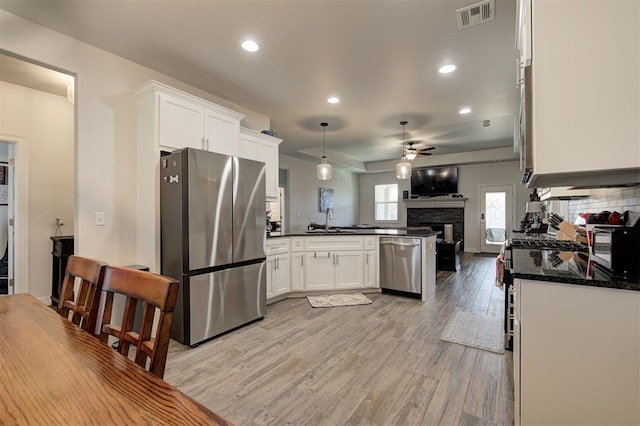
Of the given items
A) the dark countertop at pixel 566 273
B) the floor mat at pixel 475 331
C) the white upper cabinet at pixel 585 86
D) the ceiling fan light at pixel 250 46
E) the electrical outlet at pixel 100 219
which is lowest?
the floor mat at pixel 475 331

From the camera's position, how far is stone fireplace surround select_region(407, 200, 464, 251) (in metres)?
8.73

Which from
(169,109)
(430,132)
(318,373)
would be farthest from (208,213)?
(430,132)

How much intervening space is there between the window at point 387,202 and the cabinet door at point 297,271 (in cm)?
649

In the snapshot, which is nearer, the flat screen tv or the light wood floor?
the light wood floor

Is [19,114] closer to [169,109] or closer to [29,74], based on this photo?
[29,74]

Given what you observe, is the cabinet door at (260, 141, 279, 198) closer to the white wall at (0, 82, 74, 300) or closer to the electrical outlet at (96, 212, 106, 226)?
the electrical outlet at (96, 212, 106, 226)

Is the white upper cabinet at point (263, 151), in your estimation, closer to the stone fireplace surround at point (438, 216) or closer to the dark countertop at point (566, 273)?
the dark countertop at point (566, 273)

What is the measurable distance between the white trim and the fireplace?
334 inches

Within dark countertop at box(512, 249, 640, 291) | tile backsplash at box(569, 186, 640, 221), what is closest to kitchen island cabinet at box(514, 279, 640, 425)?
dark countertop at box(512, 249, 640, 291)

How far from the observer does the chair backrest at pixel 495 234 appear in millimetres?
8211

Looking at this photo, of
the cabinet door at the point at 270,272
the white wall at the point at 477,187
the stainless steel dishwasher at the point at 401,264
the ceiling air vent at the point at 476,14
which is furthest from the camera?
the white wall at the point at 477,187

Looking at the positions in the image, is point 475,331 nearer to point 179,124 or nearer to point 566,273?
point 566,273

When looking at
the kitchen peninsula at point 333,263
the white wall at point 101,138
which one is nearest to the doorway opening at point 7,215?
the white wall at point 101,138

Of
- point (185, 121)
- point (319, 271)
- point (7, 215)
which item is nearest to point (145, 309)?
point (185, 121)
